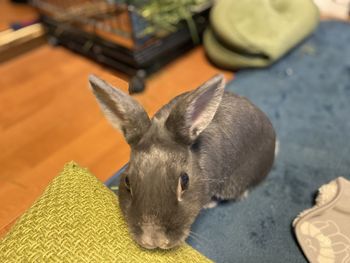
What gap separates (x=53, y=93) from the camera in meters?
2.74

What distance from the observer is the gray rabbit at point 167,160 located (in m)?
1.25

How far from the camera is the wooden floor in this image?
1.99m

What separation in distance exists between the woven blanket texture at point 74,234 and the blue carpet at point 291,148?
1.11ft

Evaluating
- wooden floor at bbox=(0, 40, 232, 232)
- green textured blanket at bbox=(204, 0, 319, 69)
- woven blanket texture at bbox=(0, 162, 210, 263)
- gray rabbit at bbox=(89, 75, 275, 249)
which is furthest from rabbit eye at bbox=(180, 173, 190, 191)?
green textured blanket at bbox=(204, 0, 319, 69)

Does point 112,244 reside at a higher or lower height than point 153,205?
lower

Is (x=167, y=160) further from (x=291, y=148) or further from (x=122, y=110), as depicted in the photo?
(x=291, y=148)

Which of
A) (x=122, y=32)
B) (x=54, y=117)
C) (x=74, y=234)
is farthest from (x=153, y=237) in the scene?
(x=122, y=32)

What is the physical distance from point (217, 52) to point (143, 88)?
713 mm

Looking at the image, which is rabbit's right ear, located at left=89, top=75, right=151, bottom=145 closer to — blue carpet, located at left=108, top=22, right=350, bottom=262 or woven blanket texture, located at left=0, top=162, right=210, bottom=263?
woven blanket texture, located at left=0, top=162, right=210, bottom=263

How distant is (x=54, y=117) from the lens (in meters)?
2.52

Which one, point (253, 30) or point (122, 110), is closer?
point (122, 110)

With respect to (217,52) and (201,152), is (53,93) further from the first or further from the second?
(201,152)

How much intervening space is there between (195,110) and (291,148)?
1.08 metres

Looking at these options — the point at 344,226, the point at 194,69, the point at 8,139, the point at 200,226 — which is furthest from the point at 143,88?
the point at 344,226
